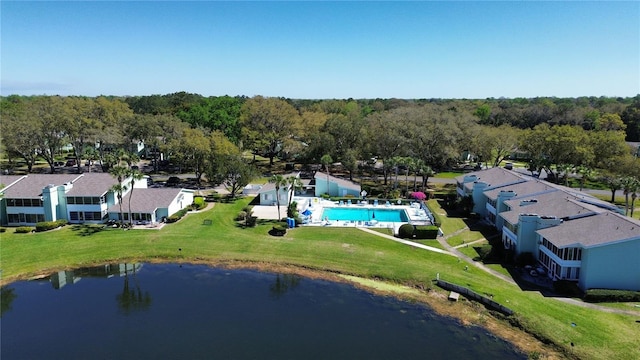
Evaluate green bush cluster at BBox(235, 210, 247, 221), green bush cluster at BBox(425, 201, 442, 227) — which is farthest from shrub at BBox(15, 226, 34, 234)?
green bush cluster at BBox(425, 201, 442, 227)

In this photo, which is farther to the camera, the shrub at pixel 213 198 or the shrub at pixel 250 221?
the shrub at pixel 213 198

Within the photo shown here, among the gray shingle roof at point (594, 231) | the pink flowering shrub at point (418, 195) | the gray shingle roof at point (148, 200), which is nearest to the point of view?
the gray shingle roof at point (594, 231)

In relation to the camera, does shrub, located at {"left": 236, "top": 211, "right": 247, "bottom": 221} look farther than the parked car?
No

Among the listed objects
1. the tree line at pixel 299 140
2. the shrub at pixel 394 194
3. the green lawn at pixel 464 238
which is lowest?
the green lawn at pixel 464 238

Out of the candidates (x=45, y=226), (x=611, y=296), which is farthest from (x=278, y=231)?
(x=611, y=296)

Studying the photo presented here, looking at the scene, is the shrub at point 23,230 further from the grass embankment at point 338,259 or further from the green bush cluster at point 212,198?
the green bush cluster at point 212,198

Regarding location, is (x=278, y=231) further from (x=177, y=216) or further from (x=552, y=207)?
(x=552, y=207)

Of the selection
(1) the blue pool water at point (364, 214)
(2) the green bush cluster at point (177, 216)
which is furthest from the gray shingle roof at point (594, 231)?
(2) the green bush cluster at point (177, 216)

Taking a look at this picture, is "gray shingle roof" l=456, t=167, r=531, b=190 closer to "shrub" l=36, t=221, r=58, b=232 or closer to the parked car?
the parked car
